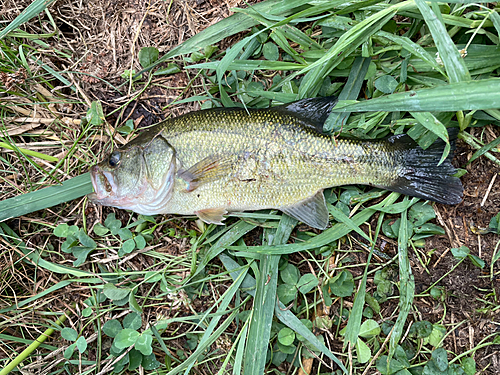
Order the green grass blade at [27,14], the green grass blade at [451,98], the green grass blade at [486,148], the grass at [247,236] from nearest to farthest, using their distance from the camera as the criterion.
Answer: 1. the green grass blade at [451,98]
2. the green grass blade at [486,148]
3. the grass at [247,236]
4. the green grass blade at [27,14]

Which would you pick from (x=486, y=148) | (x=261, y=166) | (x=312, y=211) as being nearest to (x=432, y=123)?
(x=486, y=148)

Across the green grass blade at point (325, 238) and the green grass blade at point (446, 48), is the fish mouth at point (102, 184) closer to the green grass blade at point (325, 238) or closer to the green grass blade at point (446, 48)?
the green grass blade at point (325, 238)

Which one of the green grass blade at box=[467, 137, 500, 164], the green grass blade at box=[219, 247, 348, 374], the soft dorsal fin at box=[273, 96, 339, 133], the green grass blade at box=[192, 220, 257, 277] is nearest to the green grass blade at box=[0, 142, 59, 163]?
the green grass blade at box=[192, 220, 257, 277]

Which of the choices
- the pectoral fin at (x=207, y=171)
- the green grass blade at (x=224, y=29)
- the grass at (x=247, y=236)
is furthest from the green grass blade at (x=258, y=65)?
the pectoral fin at (x=207, y=171)

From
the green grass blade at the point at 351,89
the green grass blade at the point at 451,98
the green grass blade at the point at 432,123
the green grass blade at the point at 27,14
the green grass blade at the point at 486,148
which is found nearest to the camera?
the green grass blade at the point at 451,98

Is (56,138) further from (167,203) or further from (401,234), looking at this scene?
(401,234)

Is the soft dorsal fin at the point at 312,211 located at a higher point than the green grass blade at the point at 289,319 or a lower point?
higher

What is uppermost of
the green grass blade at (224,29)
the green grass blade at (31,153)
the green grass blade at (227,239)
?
the green grass blade at (224,29)

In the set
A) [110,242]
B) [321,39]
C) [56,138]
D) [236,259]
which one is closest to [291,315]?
[236,259]
